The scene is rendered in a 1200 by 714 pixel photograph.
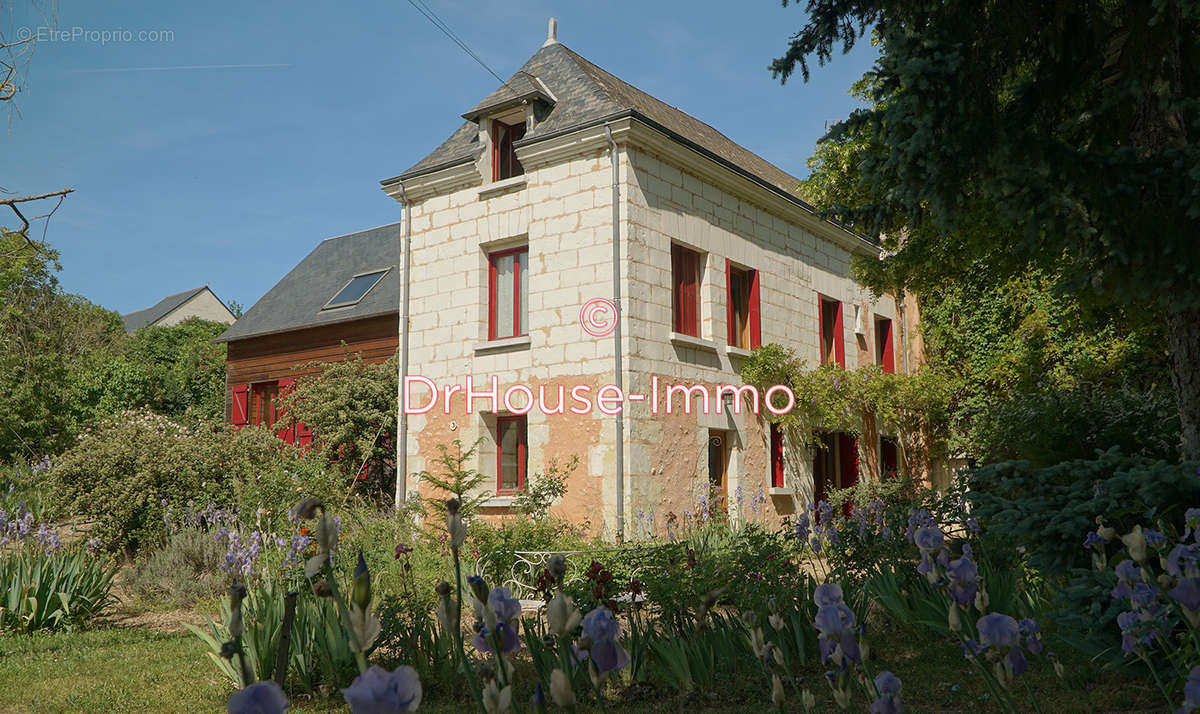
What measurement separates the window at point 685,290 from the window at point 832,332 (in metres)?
4.01

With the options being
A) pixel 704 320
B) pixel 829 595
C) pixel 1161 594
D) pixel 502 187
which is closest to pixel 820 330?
pixel 704 320

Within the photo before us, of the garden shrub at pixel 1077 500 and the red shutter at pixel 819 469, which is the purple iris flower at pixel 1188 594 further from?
the red shutter at pixel 819 469

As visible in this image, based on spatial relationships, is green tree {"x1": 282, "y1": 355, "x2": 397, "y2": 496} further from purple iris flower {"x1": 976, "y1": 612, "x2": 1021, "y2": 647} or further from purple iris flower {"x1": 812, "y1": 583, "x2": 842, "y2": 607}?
purple iris flower {"x1": 976, "y1": 612, "x2": 1021, "y2": 647}

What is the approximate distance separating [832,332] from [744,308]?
3018mm

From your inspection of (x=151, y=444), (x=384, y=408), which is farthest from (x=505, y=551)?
(x=384, y=408)

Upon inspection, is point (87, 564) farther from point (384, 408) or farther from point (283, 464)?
point (384, 408)

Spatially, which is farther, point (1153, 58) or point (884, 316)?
point (884, 316)

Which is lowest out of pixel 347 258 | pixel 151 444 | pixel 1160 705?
pixel 1160 705

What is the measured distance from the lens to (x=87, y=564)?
26.0 ft

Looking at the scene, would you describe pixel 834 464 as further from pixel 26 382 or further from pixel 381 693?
pixel 26 382

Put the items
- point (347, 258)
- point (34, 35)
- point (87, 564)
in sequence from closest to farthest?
1. point (34, 35)
2. point (87, 564)
3. point (347, 258)

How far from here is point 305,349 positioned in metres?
17.7

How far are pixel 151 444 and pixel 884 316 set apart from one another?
43.8 feet

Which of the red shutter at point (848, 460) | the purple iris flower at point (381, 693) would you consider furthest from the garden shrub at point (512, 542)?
the purple iris flower at point (381, 693)
